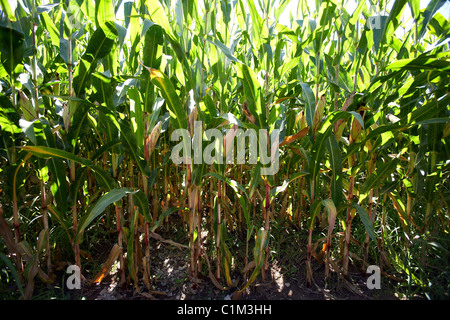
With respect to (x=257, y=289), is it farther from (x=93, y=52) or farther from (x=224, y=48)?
(x=93, y=52)

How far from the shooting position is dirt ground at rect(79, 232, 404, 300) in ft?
4.42

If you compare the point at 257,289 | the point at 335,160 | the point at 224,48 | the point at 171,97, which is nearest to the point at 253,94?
the point at 224,48

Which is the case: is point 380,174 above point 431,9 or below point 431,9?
below

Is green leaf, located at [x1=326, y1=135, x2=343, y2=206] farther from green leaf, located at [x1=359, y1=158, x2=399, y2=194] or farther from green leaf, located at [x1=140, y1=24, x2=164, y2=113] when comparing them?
green leaf, located at [x1=140, y1=24, x2=164, y2=113]

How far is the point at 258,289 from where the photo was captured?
4.62ft

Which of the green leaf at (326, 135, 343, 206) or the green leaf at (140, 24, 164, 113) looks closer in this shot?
the green leaf at (140, 24, 164, 113)

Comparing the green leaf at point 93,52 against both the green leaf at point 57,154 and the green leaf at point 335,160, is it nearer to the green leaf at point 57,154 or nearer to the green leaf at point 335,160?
the green leaf at point 57,154

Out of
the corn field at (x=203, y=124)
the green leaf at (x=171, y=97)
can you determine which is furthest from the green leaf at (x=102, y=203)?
A: the green leaf at (x=171, y=97)

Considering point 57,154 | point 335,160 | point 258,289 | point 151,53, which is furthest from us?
point 258,289

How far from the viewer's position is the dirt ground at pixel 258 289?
1.35 metres

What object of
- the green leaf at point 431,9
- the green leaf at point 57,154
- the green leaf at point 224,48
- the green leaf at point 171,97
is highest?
the green leaf at point 431,9

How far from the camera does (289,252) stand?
1.69 meters

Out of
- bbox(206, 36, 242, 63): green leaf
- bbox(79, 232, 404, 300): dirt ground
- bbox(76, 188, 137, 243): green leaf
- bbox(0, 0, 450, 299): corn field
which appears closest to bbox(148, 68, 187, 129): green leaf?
bbox(0, 0, 450, 299): corn field

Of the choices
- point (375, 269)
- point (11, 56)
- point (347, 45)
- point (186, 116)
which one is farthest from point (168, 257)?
point (347, 45)
